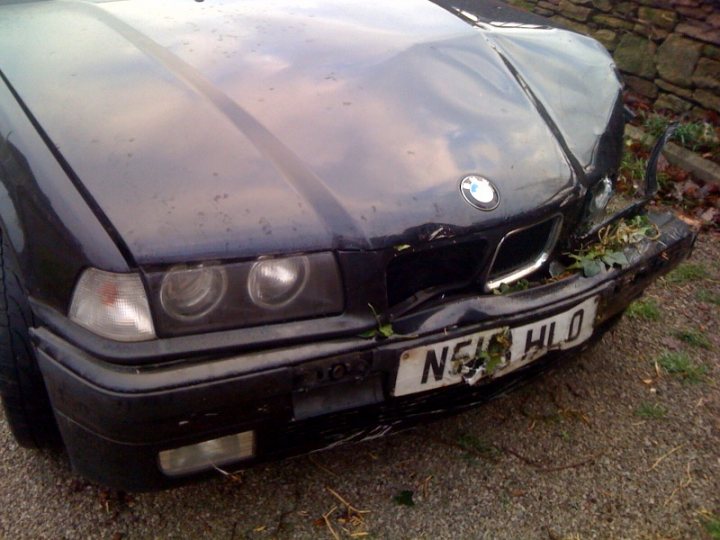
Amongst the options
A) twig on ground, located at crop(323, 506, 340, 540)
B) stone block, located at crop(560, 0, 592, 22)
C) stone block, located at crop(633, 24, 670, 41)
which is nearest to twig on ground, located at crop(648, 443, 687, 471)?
twig on ground, located at crop(323, 506, 340, 540)

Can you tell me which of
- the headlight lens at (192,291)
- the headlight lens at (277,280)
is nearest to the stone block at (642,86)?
the headlight lens at (277,280)

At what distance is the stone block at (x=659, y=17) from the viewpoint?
468 cm

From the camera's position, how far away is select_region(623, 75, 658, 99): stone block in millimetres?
4867

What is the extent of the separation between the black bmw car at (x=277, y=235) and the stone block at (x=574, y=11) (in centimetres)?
336

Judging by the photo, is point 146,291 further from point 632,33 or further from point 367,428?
point 632,33

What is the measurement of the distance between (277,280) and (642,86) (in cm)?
413

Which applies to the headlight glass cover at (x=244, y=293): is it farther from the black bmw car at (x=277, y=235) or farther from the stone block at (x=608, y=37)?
the stone block at (x=608, y=37)

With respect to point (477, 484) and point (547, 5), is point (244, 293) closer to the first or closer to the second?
point (477, 484)

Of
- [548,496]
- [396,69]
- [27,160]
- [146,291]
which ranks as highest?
[396,69]

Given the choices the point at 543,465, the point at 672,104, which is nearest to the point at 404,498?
the point at 543,465

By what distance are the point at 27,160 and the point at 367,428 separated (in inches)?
40.0

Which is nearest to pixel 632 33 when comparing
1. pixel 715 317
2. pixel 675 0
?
pixel 675 0

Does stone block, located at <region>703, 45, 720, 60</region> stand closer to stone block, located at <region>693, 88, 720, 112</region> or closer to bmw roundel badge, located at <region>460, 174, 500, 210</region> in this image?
stone block, located at <region>693, 88, 720, 112</region>

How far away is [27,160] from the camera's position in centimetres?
168
